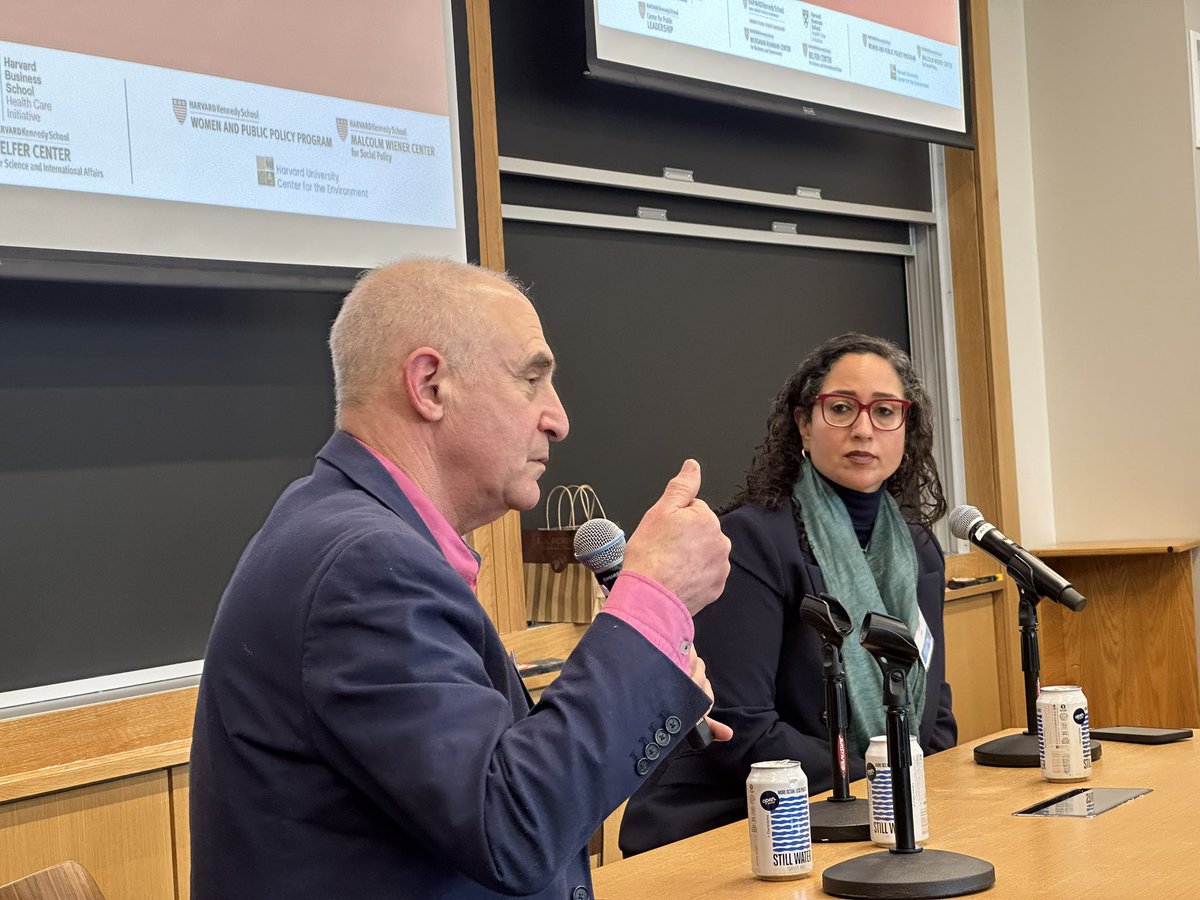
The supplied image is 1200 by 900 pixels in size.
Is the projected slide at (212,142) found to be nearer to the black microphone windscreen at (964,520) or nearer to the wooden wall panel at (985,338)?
the black microphone windscreen at (964,520)

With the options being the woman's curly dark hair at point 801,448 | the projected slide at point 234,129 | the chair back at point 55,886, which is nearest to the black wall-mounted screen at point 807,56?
the projected slide at point 234,129

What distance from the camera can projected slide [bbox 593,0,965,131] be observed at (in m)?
3.70

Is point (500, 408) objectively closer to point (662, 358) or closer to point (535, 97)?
point (535, 97)

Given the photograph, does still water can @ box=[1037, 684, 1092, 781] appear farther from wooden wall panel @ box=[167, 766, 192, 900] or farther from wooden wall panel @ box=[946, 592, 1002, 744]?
wooden wall panel @ box=[946, 592, 1002, 744]

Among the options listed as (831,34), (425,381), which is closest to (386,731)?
(425,381)

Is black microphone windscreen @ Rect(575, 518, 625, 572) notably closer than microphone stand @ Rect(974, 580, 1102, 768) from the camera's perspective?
Yes

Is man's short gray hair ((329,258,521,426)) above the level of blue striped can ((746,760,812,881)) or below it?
above

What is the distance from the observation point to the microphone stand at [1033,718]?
91.5 inches

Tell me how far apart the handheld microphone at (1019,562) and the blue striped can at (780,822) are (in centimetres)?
78

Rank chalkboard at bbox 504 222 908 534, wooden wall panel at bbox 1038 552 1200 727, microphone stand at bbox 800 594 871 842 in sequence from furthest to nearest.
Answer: wooden wall panel at bbox 1038 552 1200 727 → chalkboard at bbox 504 222 908 534 → microphone stand at bbox 800 594 871 842

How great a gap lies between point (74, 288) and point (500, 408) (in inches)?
63.0

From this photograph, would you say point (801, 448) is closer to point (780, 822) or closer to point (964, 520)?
point (964, 520)

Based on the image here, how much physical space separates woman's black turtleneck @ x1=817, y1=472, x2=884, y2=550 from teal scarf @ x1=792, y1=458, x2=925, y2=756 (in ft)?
0.06

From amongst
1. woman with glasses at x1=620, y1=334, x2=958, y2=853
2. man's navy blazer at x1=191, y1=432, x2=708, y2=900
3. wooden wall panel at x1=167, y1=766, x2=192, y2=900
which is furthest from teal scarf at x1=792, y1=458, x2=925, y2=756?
man's navy blazer at x1=191, y1=432, x2=708, y2=900
